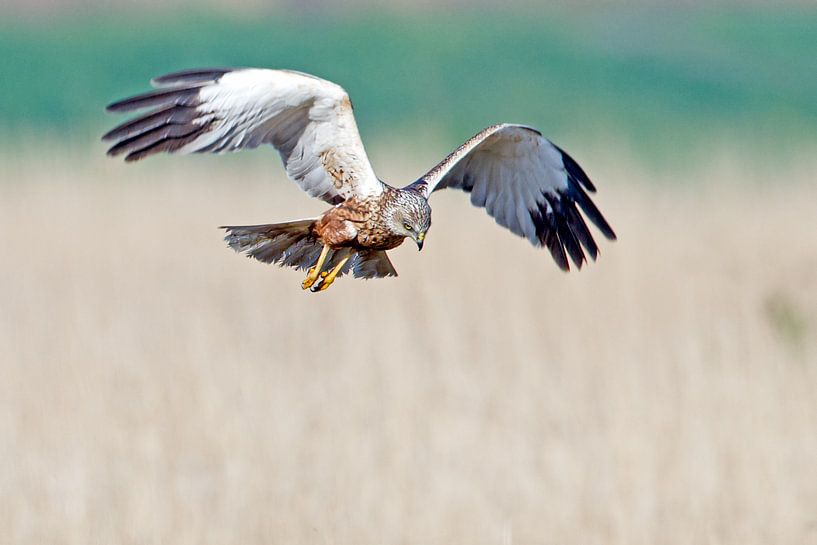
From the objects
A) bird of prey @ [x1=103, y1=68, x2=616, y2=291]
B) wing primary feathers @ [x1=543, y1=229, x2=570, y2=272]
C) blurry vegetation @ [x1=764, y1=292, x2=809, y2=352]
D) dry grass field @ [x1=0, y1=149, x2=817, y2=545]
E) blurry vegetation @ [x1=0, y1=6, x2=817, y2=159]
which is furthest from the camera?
blurry vegetation @ [x1=0, y1=6, x2=817, y2=159]

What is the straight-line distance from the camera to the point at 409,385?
7.10 metres

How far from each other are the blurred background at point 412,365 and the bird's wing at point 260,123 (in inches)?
97.0

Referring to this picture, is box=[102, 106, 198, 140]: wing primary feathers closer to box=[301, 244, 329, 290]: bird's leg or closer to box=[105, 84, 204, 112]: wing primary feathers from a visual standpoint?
box=[105, 84, 204, 112]: wing primary feathers

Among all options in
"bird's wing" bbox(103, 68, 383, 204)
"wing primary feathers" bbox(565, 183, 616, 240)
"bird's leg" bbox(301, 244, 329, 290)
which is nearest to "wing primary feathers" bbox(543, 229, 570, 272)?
"wing primary feathers" bbox(565, 183, 616, 240)

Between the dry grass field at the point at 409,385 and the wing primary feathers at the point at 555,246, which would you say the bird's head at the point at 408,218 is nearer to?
the wing primary feathers at the point at 555,246

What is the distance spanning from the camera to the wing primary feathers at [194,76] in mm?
3871

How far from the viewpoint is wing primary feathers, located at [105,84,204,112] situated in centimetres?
381

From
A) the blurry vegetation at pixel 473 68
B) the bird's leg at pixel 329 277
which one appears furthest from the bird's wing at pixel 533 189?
the blurry vegetation at pixel 473 68

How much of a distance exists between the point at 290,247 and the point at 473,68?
44.5 feet

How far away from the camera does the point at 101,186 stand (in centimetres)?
1048

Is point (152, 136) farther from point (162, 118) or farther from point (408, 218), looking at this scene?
point (408, 218)

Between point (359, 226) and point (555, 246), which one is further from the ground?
point (555, 246)

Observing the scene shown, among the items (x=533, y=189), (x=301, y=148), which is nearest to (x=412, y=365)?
(x=533, y=189)

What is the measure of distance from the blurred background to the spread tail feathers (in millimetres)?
2141
